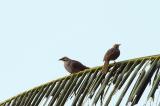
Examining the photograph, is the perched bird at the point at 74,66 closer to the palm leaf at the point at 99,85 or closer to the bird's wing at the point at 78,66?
the bird's wing at the point at 78,66

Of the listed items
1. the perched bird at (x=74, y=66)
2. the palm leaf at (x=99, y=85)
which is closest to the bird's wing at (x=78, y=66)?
the perched bird at (x=74, y=66)

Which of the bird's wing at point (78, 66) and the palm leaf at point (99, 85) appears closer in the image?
the palm leaf at point (99, 85)

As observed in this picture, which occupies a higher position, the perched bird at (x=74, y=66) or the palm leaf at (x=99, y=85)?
the palm leaf at (x=99, y=85)

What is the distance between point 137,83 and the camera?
4844 millimetres

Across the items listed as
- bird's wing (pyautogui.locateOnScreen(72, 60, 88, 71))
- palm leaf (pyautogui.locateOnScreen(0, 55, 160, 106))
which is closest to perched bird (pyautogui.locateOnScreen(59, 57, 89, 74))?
bird's wing (pyautogui.locateOnScreen(72, 60, 88, 71))

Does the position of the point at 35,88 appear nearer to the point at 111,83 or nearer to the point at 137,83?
the point at 111,83

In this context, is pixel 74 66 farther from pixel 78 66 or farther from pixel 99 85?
pixel 99 85

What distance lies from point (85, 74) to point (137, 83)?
1.10 meters

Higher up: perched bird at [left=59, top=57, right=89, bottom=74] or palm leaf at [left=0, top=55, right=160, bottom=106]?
palm leaf at [left=0, top=55, right=160, bottom=106]

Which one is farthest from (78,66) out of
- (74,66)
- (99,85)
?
(99,85)

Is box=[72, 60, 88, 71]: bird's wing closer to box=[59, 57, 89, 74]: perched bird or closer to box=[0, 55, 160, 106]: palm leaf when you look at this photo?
box=[59, 57, 89, 74]: perched bird

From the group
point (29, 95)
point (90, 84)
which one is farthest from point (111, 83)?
point (29, 95)

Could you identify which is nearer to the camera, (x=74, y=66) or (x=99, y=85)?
(x=99, y=85)

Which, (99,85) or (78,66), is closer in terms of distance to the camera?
(99,85)
